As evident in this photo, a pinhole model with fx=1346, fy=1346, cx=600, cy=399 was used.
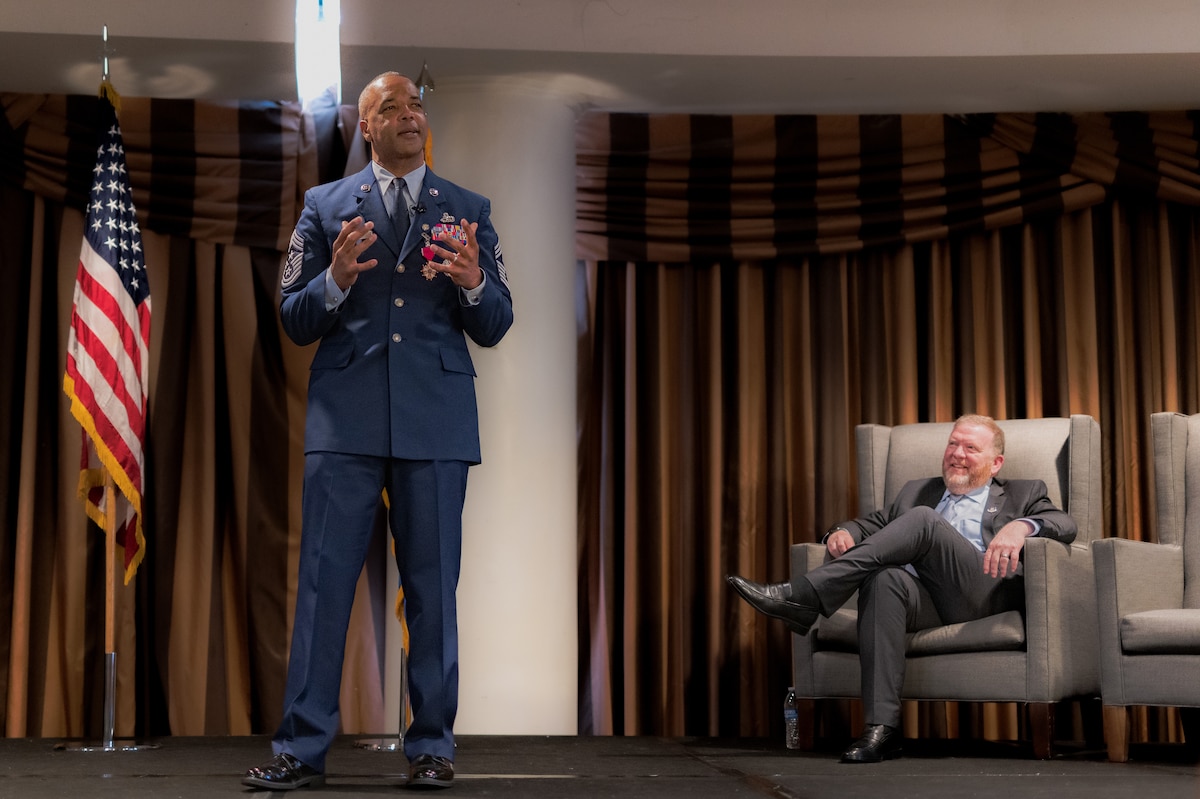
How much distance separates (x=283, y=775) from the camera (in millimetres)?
2566

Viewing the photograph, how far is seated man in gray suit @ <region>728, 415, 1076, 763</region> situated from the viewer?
11.4 feet

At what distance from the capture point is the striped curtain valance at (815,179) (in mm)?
5055

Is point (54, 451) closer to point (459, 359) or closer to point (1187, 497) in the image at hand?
point (459, 359)

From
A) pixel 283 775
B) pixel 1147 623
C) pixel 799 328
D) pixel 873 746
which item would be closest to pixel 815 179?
pixel 799 328

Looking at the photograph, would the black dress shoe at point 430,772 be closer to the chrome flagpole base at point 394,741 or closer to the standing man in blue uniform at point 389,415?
the standing man in blue uniform at point 389,415

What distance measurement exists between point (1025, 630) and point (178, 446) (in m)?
2.93

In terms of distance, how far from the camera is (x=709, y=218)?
16.9 feet

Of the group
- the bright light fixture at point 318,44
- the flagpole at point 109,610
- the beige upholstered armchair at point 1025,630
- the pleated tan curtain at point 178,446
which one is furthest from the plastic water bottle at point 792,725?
the bright light fixture at point 318,44

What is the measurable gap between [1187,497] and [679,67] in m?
2.16

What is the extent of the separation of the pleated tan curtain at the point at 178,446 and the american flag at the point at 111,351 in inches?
26.4

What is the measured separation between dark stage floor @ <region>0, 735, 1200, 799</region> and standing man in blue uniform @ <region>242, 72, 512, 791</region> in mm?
189

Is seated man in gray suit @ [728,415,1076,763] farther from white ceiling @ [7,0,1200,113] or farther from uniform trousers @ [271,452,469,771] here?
white ceiling @ [7,0,1200,113]

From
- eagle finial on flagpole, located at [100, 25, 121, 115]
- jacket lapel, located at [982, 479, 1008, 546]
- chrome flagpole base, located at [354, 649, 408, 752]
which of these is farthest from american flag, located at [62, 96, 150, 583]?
jacket lapel, located at [982, 479, 1008, 546]

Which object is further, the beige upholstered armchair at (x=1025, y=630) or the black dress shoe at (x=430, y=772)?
the beige upholstered armchair at (x=1025, y=630)
